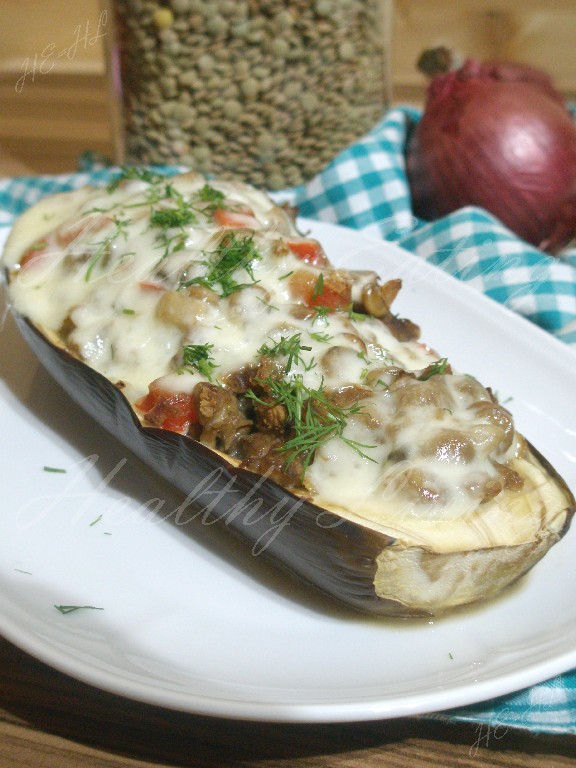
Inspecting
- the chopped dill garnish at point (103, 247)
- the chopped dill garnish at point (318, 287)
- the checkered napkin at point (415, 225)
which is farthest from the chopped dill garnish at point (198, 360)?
the checkered napkin at point (415, 225)

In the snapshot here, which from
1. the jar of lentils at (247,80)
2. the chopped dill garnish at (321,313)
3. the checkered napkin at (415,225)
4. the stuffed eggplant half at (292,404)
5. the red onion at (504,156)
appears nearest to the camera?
the stuffed eggplant half at (292,404)

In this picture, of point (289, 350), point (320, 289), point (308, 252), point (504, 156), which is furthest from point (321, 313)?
point (504, 156)

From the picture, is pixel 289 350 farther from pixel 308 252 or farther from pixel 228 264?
pixel 308 252

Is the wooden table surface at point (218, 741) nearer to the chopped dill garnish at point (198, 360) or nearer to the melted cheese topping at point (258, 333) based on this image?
the melted cheese topping at point (258, 333)

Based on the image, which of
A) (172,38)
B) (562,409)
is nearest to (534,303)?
(562,409)

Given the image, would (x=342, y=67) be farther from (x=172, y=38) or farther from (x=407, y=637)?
(x=407, y=637)

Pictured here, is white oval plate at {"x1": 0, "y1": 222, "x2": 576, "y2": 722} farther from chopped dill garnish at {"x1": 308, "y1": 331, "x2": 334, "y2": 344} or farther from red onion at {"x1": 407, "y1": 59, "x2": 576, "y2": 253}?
red onion at {"x1": 407, "y1": 59, "x2": 576, "y2": 253}
